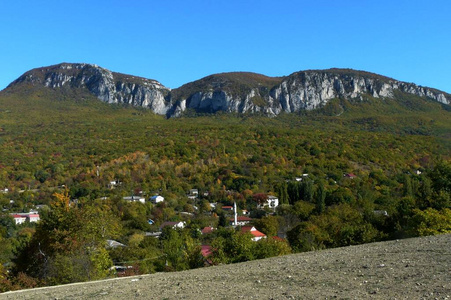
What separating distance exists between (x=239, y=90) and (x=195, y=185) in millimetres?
83318

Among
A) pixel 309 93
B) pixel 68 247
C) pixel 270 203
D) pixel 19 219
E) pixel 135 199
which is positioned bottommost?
pixel 19 219

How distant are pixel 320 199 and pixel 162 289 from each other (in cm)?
4642

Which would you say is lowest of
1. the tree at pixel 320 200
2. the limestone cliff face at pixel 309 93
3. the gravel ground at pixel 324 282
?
the tree at pixel 320 200

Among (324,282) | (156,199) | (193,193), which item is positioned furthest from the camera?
(193,193)

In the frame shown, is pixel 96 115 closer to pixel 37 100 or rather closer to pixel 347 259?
pixel 37 100

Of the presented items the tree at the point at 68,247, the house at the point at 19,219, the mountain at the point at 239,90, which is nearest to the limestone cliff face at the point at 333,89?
the mountain at the point at 239,90

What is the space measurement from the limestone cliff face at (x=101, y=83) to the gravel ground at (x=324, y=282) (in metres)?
143

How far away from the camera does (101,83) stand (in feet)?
499

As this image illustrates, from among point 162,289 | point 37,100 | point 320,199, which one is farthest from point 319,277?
point 37,100

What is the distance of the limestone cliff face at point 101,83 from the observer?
14975 centimetres

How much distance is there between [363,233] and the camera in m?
25.0

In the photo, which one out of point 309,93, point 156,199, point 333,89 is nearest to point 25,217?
point 156,199

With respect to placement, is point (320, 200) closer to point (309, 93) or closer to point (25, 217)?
point (25, 217)

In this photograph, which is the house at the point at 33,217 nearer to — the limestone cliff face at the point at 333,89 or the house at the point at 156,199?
the house at the point at 156,199
